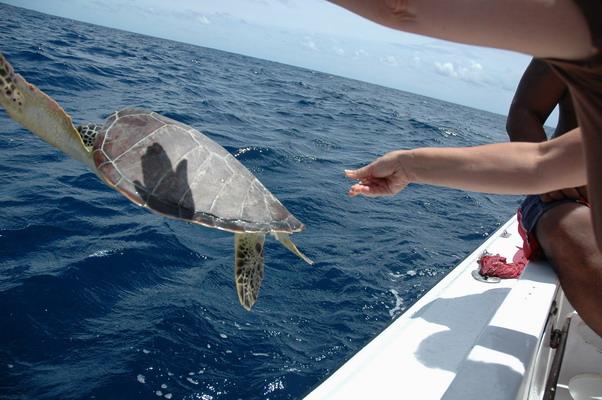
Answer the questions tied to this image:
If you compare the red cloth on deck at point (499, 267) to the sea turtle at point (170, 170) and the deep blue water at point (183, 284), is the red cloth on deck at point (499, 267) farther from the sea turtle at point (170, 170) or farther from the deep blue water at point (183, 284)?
the sea turtle at point (170, 170)

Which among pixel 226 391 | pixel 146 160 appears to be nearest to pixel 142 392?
pixel 226 391

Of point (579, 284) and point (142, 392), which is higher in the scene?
point (579, 284)

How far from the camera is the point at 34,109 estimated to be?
3127 millimetres

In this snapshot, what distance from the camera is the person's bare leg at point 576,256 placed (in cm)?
259

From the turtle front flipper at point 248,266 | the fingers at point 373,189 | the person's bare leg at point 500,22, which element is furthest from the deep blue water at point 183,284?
the person's bare leg at point 500,22

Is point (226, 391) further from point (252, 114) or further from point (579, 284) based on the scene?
point (252, 114)

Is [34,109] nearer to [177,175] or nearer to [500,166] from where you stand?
[177,175]

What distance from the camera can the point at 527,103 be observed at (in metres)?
3.64

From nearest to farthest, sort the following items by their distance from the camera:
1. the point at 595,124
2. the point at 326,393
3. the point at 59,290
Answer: the point at 595,124 < the point at 326,393 < the point at 59,290

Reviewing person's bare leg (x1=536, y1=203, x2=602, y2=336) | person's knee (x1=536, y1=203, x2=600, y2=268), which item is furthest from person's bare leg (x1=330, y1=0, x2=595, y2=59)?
person's knee (x1=536, y1=203, x2=600, y2=268)

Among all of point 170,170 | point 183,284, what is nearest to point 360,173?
point 170,170

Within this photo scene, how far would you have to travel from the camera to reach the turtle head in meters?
2.92

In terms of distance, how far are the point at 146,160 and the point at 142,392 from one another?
1.88 metres

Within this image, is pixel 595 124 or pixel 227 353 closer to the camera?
pixel 595 124
